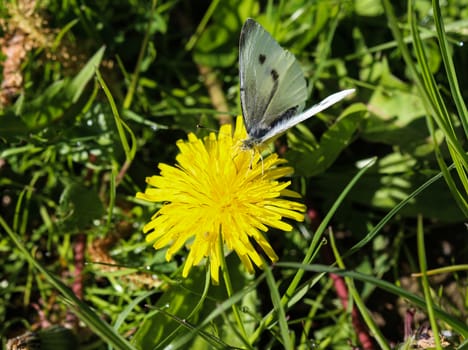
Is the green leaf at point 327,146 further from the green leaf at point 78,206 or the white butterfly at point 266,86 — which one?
the green leaf at point 78,206

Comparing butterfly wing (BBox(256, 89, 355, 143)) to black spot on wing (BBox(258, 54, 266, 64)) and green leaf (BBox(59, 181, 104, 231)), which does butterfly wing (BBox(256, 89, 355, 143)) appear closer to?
black spot on wing (BBox(258, 54, 266, 64))

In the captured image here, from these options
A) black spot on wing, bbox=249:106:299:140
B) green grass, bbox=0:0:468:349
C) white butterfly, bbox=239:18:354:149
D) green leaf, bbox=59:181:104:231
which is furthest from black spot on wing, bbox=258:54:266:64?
green leaf, bbox=59:181:104:231

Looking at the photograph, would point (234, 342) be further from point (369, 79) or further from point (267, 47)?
point (369, 79)

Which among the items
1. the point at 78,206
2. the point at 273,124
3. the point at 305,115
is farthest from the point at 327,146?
the point at 78,206

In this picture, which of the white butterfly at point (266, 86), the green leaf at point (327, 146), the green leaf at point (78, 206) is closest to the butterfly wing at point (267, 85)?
the white butterfly at point (266, 86)

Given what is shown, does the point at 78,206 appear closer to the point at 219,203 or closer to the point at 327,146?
the point at 219,203

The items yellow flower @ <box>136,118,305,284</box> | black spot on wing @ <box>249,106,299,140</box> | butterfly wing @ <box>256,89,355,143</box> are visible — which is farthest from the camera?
black spot on wing @ <box>249,106,299,140</box>
